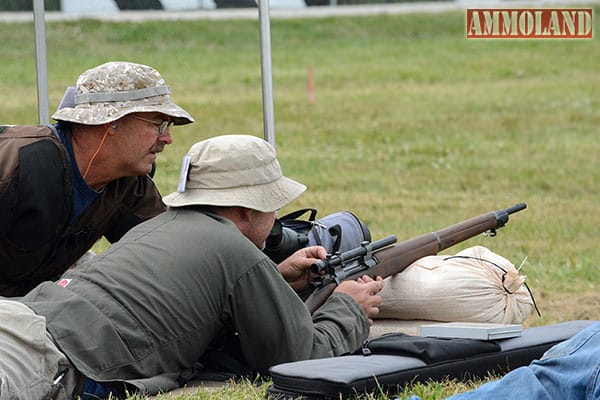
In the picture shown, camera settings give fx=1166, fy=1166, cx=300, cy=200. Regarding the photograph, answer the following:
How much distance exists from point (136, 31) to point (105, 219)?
388 cm

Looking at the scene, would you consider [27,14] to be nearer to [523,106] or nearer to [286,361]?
[286,361]

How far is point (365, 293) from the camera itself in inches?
187

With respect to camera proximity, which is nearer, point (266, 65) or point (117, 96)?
point (117, 96)

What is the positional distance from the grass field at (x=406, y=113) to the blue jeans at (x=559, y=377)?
0.60 meters

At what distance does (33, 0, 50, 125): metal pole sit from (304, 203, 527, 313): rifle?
1.94 meters

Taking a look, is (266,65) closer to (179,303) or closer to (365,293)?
(365,293)

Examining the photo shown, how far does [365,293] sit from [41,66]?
2.41 meters

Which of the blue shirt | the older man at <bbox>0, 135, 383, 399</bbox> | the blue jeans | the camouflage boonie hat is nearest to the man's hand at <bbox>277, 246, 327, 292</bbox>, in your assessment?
the older man at <bbox>0, 135, 383, 399</bbox>

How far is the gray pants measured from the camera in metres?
3.72

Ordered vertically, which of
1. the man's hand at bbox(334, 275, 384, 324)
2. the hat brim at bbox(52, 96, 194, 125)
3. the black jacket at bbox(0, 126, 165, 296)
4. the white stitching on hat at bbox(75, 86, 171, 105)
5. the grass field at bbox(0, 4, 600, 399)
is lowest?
the grass field at bbox(0, 4, 600, 399)

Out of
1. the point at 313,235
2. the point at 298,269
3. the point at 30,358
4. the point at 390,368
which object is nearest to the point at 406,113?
the point at 313,235

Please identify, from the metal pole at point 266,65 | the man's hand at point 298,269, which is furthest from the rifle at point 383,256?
the metal pole at point 266,65

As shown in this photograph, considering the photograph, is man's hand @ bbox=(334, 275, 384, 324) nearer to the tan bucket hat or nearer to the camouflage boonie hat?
the tan bucket hat

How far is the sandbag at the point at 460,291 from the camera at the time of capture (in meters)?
5.33
